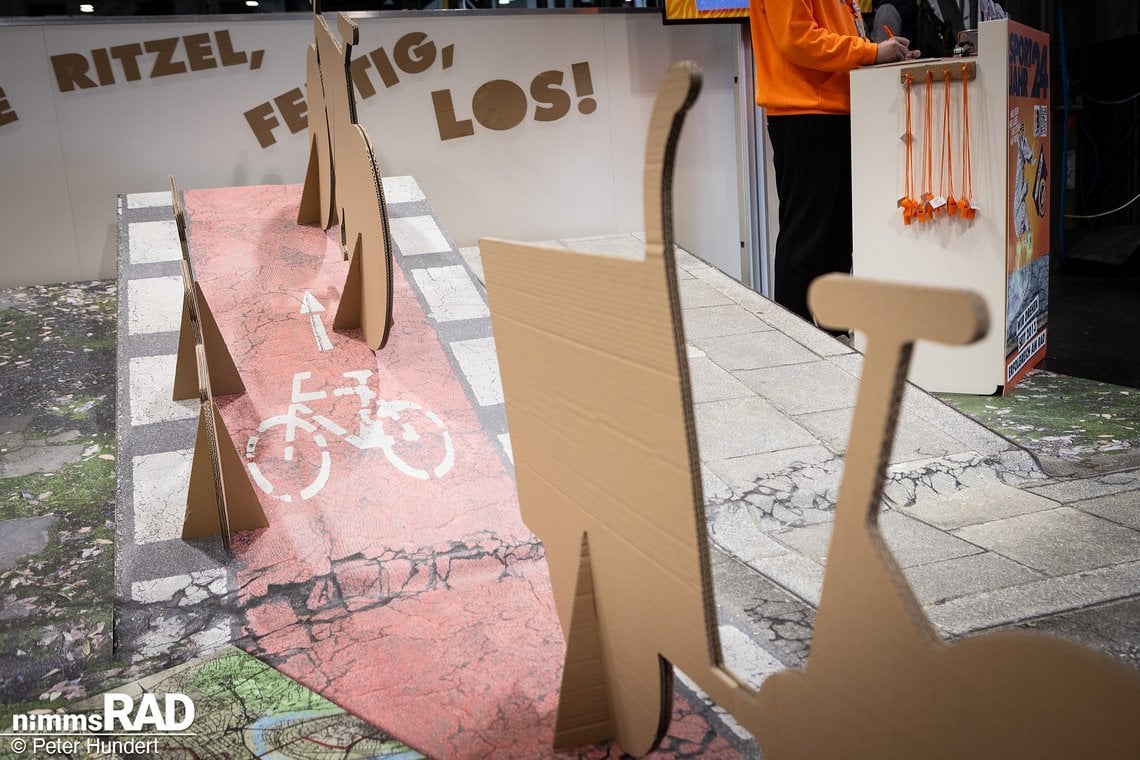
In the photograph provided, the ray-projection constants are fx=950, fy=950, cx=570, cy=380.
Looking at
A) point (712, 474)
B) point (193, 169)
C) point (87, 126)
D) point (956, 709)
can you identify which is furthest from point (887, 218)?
point (87, 126)

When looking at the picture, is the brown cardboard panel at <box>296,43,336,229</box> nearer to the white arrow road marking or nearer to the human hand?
the white arrow road marking

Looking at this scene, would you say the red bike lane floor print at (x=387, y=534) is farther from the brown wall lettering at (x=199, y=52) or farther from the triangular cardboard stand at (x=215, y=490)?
the brown wall lettering at (x=199, y=52)

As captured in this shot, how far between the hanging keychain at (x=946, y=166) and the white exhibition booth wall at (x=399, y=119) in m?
1.85

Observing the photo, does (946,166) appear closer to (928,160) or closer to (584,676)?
(928,160)

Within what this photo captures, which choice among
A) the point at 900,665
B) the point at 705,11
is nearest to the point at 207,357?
the point at 900,665

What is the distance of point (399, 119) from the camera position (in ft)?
13.8

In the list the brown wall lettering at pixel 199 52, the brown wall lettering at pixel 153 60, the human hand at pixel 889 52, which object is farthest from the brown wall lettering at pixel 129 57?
the human hand at pixel 889 52

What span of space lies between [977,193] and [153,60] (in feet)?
10.6

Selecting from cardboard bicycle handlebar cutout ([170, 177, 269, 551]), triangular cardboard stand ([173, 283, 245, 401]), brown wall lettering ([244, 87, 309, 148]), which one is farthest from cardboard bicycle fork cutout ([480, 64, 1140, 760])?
brown wall lettering ([244, 87, 309, 148])

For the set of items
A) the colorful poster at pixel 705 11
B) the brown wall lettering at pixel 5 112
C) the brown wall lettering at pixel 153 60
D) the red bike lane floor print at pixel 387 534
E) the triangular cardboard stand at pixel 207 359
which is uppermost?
the colorful poster at pixel 705 11

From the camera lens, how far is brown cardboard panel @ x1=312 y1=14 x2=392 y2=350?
A: 2020 millimetres

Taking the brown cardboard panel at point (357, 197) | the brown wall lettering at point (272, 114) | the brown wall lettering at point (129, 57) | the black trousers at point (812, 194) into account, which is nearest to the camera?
the brown cardboard panel at point (357, 197)

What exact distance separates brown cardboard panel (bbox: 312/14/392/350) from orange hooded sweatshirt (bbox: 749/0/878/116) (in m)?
1.28

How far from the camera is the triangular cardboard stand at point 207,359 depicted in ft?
6.91
